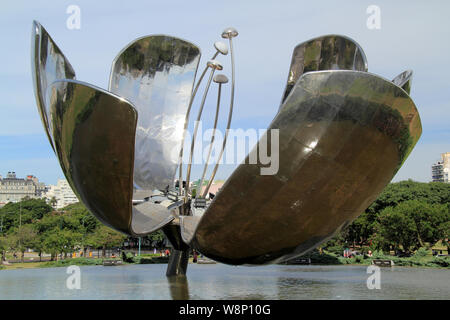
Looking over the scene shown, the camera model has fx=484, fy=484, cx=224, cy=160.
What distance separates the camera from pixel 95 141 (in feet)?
25.0

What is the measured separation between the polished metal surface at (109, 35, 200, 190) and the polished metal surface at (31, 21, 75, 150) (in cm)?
299

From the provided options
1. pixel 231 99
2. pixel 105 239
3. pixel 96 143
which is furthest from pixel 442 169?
pixel 96 143

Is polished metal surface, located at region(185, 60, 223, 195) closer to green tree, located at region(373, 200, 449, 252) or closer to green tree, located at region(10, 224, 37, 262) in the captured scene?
green tree, located at region(373, 200, 449, 252)

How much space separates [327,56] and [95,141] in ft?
20.7

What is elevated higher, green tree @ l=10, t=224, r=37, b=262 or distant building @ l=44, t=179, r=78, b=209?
green tree @ l=10, t=224, r=37, b=262

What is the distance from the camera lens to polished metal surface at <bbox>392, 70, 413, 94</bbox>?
883cm

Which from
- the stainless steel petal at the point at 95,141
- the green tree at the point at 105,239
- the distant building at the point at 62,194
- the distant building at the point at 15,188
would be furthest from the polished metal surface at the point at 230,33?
the distant building at the point at 62,194

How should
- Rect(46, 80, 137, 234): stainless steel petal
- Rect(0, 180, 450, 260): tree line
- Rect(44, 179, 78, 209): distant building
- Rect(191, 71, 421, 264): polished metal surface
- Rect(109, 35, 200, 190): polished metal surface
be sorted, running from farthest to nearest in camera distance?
Rect(44, 179, 78, 209): distant building, Rect(0, 180, 450, 260): tree line, Rect(109, 35, 200, 190): polished metal surface, Rect(46, 80, 137, 234): stainless steel petal, Rect(191, 71, 421, 264): polished metal surface

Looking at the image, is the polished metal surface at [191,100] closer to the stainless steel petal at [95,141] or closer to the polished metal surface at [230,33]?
the polished metal surface at [230,33]

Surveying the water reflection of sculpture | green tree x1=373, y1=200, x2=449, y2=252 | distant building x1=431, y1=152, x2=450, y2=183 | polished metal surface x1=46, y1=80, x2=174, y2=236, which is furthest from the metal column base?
distant building x1=431, y1=152, x2=450, y2=183

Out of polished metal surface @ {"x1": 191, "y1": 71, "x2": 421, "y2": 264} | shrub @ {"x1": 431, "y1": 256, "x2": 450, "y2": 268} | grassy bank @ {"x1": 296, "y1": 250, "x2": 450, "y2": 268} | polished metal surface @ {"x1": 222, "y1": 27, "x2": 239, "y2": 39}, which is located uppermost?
polished metal surface @ {"x1": 222, "y1": 27, "x2": 239, "y2": 39}

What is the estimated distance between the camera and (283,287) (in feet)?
36.9

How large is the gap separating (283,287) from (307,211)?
412cm
